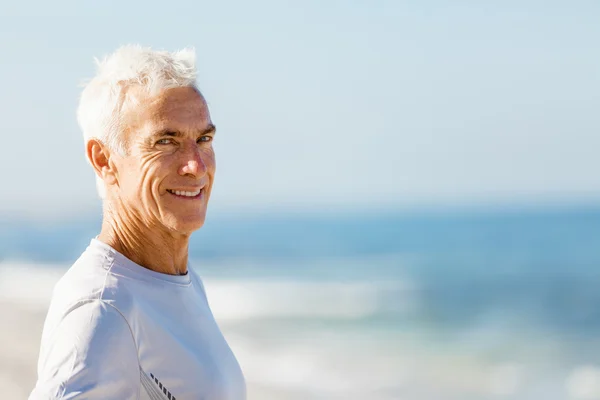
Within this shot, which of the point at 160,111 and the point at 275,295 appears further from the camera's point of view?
the point at 275,295

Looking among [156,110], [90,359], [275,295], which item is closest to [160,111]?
[156,110]

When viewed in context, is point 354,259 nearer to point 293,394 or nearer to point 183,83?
point 293,394

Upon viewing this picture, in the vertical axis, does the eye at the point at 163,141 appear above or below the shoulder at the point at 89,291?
above

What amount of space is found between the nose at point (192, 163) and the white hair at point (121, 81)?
0.42 feet

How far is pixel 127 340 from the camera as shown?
5.40ft

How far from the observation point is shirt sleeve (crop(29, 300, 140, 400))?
1521mm

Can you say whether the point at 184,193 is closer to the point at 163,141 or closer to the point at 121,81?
the point at 163,141

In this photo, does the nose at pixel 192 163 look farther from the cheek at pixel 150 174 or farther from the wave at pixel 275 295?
the wave at pixel 275 295

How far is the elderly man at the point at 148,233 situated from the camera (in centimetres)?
167

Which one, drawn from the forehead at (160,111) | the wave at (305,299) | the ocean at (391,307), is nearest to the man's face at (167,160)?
the forehead at (160,111)

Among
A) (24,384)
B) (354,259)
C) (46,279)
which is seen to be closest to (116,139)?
(24,384)

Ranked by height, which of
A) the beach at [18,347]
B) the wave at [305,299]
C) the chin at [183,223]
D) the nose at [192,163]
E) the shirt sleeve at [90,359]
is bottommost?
the shirt sleeve at [90,359]

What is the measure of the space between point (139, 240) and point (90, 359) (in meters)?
0.39

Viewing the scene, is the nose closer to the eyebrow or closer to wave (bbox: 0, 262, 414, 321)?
the eyebrow
